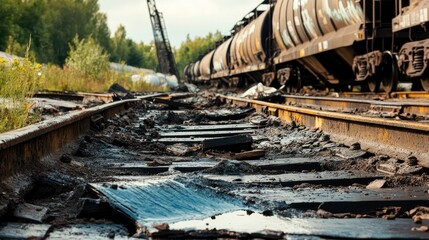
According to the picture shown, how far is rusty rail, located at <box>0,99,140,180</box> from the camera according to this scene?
2691mm

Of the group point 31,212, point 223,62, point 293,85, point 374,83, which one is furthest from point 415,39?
point 223,62

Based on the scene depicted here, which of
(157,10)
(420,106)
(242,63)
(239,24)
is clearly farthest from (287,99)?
(157,10)

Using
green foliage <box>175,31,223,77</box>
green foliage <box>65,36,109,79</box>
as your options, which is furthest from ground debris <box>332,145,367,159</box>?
green foliage <box>175,31,223,77</box>

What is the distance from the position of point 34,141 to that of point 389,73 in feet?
24.9

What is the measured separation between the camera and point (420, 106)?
607 centimetres

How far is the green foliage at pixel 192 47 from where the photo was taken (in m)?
139

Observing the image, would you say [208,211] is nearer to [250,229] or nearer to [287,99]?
[250,229]

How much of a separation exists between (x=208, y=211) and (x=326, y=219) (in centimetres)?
48

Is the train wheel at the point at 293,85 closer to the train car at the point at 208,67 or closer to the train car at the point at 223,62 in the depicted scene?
the train car at the point at 223,62

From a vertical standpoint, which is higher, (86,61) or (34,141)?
(86,61)

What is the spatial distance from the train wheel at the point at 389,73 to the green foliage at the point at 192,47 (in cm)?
12559

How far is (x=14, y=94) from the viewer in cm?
547

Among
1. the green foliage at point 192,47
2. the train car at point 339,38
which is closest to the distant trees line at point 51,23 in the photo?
the train car at point 339,38

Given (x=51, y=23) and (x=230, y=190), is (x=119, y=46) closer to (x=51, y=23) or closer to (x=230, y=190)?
(x=51, y=23)
